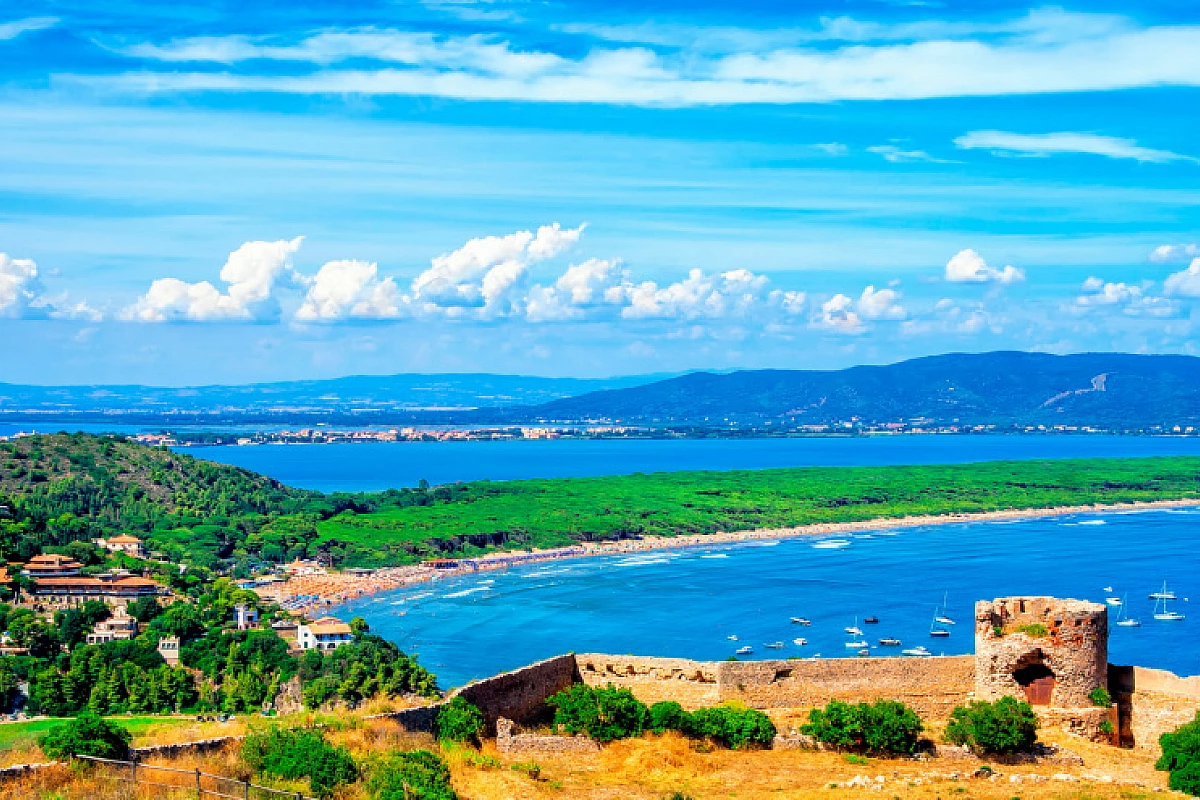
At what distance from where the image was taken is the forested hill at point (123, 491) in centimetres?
11725

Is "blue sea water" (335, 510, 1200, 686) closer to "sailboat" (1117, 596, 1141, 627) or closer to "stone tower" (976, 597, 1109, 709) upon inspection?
"sailboat" (1117, 596, 1141, 627)

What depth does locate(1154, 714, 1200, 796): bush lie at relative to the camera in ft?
74.9

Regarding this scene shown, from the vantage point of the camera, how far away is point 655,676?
27.2 metres

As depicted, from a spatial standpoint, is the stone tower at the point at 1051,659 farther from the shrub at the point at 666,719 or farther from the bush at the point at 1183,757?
the shrub at the point at 666,719

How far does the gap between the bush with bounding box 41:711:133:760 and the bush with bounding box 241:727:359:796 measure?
1.69m

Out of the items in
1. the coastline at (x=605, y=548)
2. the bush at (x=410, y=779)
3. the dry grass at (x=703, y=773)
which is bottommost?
the coastline at (x=605, y=548)

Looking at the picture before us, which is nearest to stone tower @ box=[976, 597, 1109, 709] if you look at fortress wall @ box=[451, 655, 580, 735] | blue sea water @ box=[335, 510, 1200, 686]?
fortress wall @ box=[451, 655, 580, 735]

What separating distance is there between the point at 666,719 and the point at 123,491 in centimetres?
11470

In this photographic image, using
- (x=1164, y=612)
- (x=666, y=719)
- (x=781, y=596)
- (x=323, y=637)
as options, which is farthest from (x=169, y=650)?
(x=1164, y=612)

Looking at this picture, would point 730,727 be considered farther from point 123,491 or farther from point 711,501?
point 711,501

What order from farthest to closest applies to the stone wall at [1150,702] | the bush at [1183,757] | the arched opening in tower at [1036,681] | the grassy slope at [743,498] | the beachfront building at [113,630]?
the grassy slope at [743,498] < the beachfront building at [113,630] < the arched opening in tower at [1036,681] < the stone wall at [1150,702] < the bush at [1183,757]

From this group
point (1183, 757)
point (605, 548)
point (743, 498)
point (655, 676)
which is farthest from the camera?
point (743, 498)

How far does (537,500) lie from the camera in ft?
498

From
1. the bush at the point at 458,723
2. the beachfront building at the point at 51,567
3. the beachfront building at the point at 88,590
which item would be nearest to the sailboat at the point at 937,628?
the beachfront building at the point at 88,590
